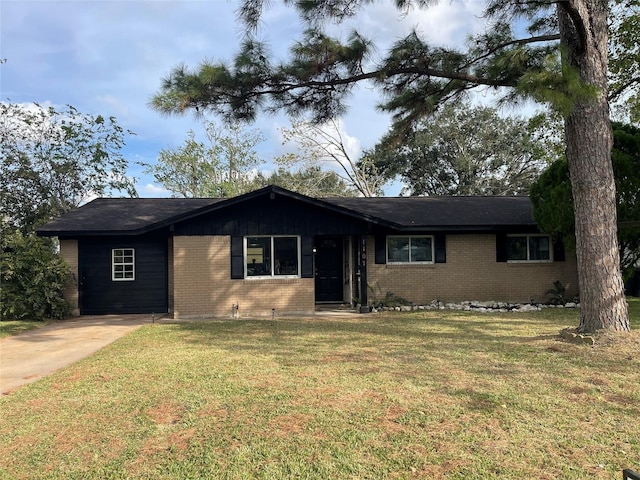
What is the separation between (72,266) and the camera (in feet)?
41.6

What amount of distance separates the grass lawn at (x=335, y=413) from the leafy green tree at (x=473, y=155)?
25.9 meters

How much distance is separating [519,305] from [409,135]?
601 centimetres

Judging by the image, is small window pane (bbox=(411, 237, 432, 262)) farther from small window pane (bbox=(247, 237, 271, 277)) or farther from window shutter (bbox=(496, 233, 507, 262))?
small window pane (bbox=(247, 237, 271, 277))

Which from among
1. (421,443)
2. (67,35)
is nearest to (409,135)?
(67,35)

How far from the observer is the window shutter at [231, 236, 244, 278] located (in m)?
11.8

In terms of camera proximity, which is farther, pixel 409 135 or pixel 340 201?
pixel 340 201

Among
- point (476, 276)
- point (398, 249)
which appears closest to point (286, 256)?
point (398, 249)

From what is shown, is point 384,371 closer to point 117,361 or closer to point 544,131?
point 117,361

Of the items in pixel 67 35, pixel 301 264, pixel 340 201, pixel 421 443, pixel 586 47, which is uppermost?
pixel 67 35

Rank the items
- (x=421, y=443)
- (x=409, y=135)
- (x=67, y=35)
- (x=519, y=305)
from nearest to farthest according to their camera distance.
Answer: (x=421, y=443) → (x=67, y=35) → (x=409, y=135) → (x=519, y=305)

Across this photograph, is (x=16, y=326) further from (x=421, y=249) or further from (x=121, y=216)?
(x=421, y=249)

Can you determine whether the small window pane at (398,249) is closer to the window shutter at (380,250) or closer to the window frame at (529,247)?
the window shutter at (380,250)

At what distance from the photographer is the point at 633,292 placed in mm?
16031

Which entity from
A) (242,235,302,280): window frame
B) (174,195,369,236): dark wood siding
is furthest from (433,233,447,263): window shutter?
Answer: (242,235,302,280): window frame
